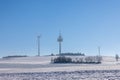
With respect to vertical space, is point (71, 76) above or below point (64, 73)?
below

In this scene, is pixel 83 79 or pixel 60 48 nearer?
pixel 83 79

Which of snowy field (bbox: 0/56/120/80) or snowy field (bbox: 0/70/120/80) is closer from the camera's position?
snowy field (bbox: 0/70/120/80)

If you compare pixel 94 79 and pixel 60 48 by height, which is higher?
pixel 60 48

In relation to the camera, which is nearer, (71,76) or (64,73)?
(71,76)

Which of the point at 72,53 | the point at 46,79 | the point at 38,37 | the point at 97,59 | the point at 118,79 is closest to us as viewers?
the point at 118,79

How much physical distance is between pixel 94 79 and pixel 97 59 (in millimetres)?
77515

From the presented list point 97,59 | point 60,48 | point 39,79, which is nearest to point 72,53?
point 60,48

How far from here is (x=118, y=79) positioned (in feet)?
84.5

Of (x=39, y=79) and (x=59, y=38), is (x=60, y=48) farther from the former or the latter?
(x=39, y=79)

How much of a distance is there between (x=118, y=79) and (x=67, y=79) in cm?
468

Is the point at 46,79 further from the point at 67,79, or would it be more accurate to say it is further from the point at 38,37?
the point at 38,37

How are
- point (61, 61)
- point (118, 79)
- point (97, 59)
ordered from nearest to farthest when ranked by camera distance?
point (118, 79)
point (61, 61)
point (97, 59)

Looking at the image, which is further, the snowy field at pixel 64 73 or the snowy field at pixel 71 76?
the snowy field at pixel 64 73

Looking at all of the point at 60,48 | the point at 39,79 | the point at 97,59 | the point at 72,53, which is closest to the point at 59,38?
the point at 60,48
